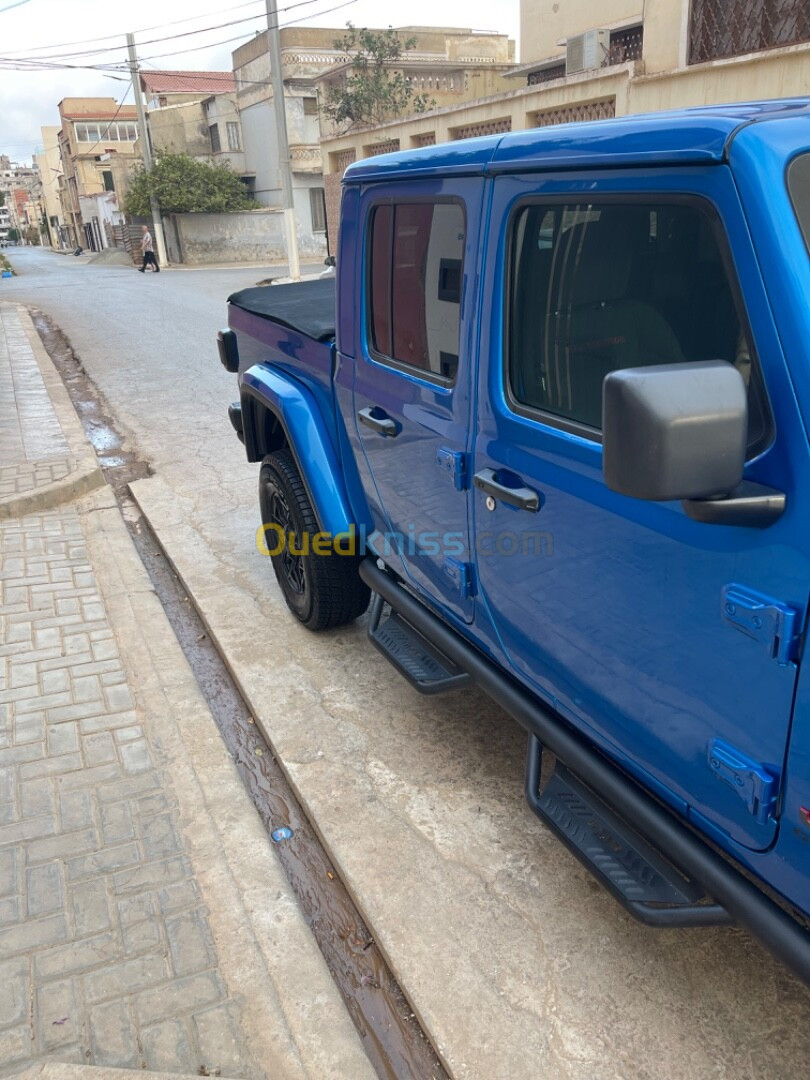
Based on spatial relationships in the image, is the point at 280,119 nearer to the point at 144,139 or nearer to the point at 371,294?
the point at 144,139

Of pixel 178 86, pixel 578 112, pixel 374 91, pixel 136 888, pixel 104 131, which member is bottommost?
pixel 136 888

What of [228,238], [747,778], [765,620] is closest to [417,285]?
[765,620]

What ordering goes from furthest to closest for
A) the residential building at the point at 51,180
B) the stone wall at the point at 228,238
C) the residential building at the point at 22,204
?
1. the residential building at the point at 22,204
2. the residential building at the point at 51,180
3. the stone wall at the point at 228,238

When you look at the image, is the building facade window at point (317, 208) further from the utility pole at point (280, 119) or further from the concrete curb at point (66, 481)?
the concrete curb at point (66, 481)

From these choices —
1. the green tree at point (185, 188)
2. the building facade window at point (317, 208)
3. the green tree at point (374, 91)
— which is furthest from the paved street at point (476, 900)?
the building facade window at point (317, 208)

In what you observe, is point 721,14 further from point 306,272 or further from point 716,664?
point 306,272

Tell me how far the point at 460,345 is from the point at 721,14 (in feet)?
33.1

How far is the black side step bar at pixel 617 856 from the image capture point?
1.95m

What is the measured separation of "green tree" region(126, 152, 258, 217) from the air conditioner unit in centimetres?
2367

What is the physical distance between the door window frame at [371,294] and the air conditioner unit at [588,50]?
13814mm

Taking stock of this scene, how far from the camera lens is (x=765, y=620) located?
1.57 meters

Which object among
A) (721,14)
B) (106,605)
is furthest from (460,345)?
(721,14)

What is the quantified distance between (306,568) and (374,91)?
29.7 meters

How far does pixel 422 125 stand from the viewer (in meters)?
18.2
